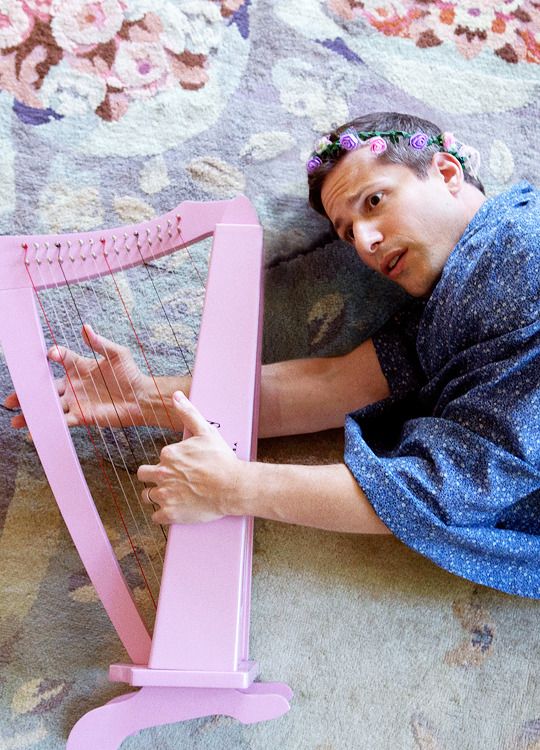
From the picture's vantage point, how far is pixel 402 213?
1.09 meters

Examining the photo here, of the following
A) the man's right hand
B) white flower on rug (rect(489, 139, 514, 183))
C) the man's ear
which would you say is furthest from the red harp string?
white flower on rug (rect(489, 139, 514, 183))

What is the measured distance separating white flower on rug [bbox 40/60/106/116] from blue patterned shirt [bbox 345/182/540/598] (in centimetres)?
70

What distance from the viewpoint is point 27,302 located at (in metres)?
1.04

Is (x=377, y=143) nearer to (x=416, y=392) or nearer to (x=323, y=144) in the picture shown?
(x=323, y=144)

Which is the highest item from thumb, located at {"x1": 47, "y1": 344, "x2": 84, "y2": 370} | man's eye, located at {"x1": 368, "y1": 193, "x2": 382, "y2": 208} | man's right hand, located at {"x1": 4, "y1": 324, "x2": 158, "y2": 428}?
man's eye, located at {"x1": 368, "y1": 193, "x2": 382, "y2": 208}

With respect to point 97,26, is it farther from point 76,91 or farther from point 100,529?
point 100,529

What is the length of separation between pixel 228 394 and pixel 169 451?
0.11m

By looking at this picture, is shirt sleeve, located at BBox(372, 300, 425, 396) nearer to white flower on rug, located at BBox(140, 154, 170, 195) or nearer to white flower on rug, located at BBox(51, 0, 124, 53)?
white flower on rug, located at BBox(140, 154, 170, 195)

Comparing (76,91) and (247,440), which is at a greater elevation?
(76,91)

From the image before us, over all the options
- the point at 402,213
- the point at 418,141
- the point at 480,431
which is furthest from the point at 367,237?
the point at 480,431

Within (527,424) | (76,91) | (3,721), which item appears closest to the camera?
(527,424)

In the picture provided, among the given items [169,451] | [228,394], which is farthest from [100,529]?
[228,394]

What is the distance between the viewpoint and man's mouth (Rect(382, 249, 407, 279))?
1.11 m

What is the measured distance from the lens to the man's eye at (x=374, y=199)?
111 cm
